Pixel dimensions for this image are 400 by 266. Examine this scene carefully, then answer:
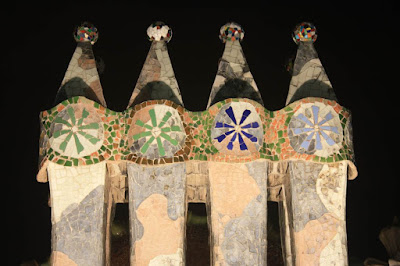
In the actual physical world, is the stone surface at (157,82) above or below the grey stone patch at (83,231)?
above

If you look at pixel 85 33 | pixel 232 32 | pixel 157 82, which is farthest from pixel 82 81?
pixel 232 32

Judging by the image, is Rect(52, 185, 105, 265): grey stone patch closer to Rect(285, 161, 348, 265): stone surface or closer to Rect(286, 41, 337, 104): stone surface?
Rect(285, 161, 348, 265): stone surface

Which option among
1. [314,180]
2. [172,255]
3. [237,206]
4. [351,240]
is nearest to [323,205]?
[314,180]

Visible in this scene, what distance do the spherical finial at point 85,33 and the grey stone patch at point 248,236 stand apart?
2597 mm

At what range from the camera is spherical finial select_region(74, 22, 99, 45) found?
9.70 meters

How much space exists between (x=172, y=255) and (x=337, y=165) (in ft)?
6.64

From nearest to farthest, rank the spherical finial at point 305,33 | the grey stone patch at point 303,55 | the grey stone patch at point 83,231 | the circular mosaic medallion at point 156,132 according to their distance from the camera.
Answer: the grey stone patch at point 83,231 < the circular mosaic medallion at point 156,132 < the grey stone patch at point 303,55 < the spherical finial at point 305,33

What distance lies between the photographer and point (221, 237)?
8.87m

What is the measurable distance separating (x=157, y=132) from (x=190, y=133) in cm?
37

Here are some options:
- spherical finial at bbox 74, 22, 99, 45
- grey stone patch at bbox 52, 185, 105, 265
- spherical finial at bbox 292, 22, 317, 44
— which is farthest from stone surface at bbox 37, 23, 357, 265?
spherical finial at bbox 292, 22, 317, 44

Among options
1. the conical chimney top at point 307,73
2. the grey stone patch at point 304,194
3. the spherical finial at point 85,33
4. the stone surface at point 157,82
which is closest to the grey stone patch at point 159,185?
the stone surface at point 157,82

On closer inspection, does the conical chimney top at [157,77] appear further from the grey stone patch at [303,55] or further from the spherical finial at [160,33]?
the grey stone patch at [303,55]

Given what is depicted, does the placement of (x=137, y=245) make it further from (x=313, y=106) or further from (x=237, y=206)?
(x=313, y=106)

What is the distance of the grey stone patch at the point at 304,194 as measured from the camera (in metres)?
8.95
